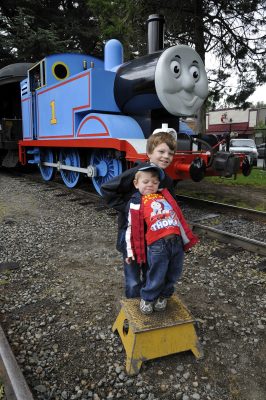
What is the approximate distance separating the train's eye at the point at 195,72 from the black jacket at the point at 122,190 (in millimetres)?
3515

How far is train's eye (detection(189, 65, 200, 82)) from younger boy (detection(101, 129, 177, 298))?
3.38 metres

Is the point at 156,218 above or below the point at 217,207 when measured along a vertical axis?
above

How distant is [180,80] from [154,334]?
13.1 ft

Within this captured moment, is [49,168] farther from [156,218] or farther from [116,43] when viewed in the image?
[156,218]

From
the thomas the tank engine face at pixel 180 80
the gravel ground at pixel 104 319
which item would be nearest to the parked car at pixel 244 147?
the thomas the tank engine face at pixel 180 80

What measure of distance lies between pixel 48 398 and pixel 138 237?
39.6 inches

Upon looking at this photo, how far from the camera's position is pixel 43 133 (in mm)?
7629

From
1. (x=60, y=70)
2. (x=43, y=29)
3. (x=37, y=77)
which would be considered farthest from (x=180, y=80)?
(x=43, y=29)

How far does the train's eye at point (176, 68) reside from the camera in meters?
4.84

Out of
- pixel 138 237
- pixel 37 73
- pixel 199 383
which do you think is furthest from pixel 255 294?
pixel 37 73

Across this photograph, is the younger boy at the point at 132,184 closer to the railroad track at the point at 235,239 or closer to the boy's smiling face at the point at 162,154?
the boy's smiling face at the point at 162,154

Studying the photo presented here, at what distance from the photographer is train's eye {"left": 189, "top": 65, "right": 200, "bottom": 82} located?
5066 mm

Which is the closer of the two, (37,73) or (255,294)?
(255,294)

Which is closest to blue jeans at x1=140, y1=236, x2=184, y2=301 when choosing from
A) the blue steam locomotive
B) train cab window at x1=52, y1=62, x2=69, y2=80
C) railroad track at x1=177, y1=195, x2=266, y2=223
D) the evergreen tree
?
the blue steam locomotive
